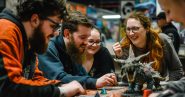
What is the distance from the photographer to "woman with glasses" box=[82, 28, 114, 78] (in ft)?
15.9

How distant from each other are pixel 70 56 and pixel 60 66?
28 centimetres

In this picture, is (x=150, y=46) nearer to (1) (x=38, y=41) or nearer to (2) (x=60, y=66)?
(2) (x=60, y=66)

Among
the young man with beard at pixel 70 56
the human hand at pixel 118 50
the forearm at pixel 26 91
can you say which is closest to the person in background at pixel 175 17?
the forearm at pixel 26 91

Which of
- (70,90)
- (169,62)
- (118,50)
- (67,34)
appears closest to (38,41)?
(70,90)

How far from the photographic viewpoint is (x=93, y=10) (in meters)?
18.8

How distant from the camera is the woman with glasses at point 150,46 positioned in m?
4.36

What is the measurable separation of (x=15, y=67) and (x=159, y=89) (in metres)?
1.37

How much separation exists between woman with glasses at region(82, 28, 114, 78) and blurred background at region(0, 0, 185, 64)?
586 mm

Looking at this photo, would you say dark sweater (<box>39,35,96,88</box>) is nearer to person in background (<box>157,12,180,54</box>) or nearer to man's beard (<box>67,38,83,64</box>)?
man's beard (<box>67,38,83,64</box>)

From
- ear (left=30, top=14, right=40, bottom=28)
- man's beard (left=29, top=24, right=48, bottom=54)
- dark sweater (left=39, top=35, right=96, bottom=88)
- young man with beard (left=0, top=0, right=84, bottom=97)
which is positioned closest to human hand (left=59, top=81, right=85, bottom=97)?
young man with beard (left=0, top=0, right=84, bottom=97)

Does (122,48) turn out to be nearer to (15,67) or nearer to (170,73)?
(170,73)

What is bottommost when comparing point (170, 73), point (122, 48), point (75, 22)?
point (170, 73)

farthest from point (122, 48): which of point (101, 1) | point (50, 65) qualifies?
point (101, 1)

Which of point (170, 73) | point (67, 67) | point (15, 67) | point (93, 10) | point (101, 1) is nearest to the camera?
point (15, 67)
